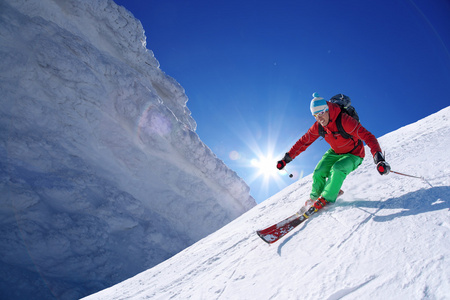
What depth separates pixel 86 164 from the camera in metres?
10.5

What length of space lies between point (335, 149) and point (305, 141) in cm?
59

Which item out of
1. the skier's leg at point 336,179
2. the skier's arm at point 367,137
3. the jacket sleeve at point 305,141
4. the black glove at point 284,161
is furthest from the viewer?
the black glove at point 284,161

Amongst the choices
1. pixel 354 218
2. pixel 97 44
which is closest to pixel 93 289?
pixel 354 218

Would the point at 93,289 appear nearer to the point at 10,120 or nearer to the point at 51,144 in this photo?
the point at 51,144

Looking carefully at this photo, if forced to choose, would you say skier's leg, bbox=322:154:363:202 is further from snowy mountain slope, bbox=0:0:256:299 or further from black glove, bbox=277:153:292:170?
snowy mountain slope, bbox=0:0:256:299

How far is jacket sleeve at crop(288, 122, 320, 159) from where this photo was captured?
421 centimetres

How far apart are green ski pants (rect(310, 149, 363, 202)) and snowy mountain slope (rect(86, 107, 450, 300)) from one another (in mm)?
250

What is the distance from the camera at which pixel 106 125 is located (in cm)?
1208

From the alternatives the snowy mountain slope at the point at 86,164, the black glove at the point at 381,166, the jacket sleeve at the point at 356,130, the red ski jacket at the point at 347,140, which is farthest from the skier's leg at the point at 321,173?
the snowy mountain slope at the point at 86,164

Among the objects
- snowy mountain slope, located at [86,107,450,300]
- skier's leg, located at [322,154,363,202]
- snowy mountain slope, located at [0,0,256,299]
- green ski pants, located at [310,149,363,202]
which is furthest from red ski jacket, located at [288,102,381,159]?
snowy mountain slope, located at [0,0,256,299]

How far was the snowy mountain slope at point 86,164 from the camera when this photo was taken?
7.82 meters

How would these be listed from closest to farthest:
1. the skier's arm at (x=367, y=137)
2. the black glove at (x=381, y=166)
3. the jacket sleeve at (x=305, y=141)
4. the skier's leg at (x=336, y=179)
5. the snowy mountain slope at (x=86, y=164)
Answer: the black glove at (x=381, y=166)
the skier's arm at (x=367, y=137)
the skier's leg at (x=336, y=179)
the jacket sleeve at (x=305, y=141)
the snowy mountain slope at (x=86, y=164)

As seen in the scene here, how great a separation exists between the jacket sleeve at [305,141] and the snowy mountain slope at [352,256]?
3.65 ft

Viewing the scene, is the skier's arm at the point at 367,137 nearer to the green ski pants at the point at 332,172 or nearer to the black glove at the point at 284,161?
the green ski pants at the point at 332,172
